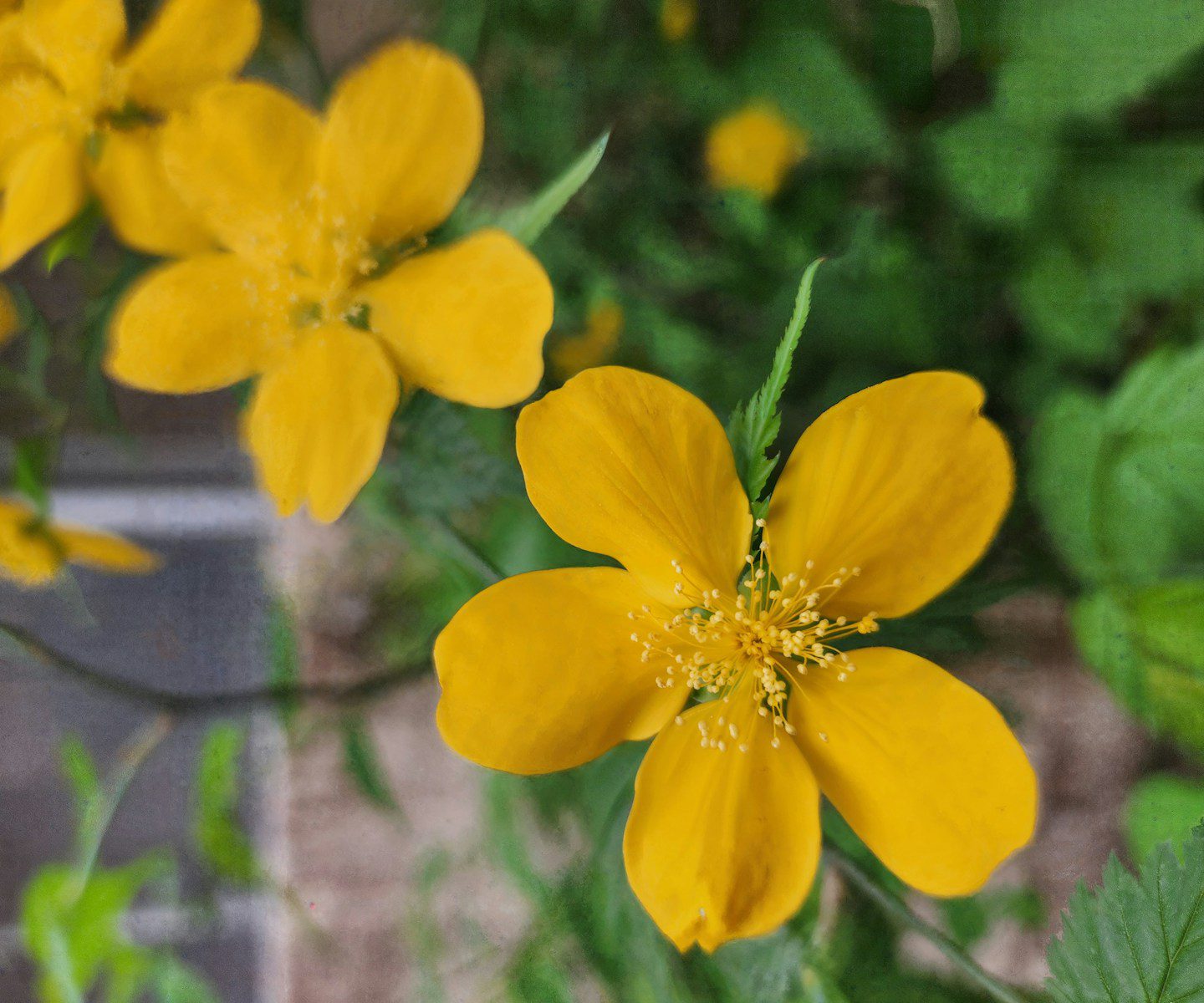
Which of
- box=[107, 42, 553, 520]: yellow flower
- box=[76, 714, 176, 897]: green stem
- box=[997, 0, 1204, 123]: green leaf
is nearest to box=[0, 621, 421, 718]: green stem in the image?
box=[76, 714, 176, 897]: green stem

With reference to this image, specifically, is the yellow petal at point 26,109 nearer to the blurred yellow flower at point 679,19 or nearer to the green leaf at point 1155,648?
the blurred yellow flower at point 679,19

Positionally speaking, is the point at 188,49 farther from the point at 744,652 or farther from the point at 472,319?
the point at 744,652

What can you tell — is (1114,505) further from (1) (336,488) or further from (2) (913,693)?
(1) (336,488)

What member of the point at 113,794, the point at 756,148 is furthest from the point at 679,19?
the point at 113,794

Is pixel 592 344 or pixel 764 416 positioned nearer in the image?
pixel 764 416

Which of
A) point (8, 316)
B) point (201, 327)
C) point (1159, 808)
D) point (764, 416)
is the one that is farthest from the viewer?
point (1159, 808)

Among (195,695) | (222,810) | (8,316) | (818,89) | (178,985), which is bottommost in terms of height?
(178,985)
